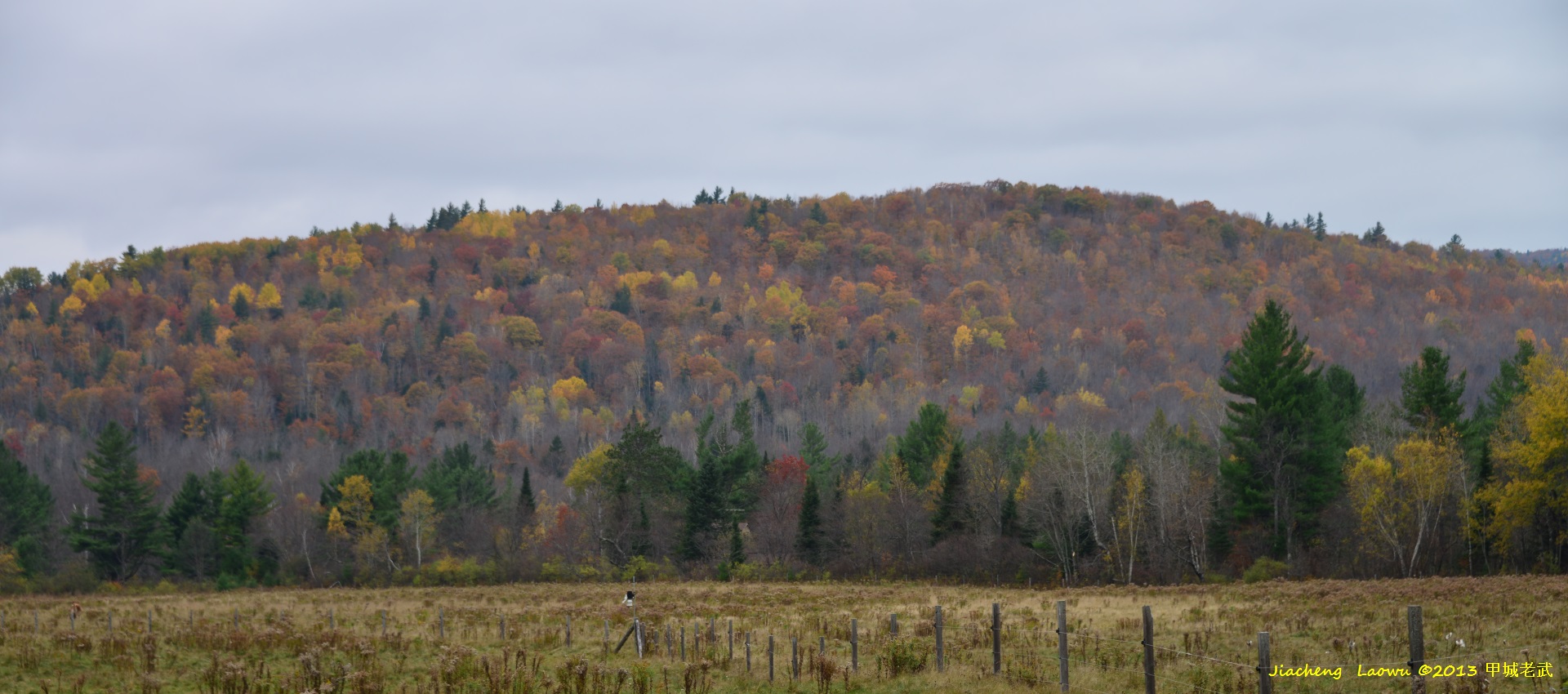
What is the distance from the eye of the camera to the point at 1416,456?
46.7 metres

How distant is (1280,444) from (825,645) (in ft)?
107

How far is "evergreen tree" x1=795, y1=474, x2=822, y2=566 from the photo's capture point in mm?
66500

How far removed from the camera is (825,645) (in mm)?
23703

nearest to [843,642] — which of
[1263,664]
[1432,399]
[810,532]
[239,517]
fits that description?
[1263,664]

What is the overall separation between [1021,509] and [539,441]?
11782 cm

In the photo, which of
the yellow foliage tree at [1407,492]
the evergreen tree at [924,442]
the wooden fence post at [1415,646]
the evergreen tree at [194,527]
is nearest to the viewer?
the wooden fence post at [1415,646]

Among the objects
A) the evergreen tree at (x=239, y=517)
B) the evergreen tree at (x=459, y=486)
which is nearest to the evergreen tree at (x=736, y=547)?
the evergreen tree at (x=459, y=486)

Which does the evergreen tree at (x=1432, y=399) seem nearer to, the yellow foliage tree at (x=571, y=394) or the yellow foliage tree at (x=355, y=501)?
the yellow foliage tree at (x=355, y=501)

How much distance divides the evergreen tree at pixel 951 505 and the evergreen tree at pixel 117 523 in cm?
4789

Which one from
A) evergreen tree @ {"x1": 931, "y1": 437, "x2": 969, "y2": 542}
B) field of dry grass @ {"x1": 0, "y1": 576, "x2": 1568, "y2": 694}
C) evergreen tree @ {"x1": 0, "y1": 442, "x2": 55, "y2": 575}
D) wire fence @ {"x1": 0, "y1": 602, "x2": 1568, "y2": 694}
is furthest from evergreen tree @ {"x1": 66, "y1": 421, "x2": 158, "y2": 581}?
evergreen tree @ {"x1": 931, "y1": 437, "x2": 969, "y2": 542}

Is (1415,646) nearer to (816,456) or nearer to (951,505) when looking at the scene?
(951,505)

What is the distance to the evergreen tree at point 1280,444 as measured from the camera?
49.6m

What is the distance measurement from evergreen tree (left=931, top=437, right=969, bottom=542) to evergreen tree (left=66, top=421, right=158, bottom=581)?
47.9 metres

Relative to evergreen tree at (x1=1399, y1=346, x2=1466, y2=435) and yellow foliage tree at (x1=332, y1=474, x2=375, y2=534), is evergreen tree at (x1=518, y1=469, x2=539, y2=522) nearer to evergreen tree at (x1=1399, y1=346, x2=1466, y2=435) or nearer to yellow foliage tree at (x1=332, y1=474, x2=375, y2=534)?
yellow foliage tree at (x1=332, y1=474, x2=375, y2=534)
